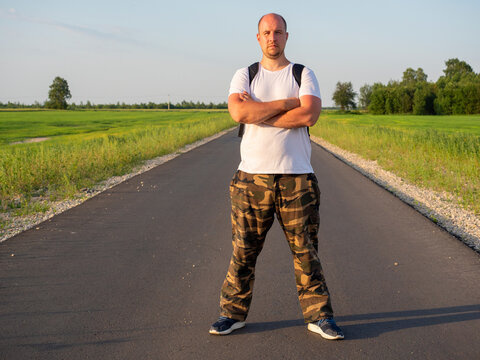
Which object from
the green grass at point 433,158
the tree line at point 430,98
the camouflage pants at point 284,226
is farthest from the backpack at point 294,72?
the tree line at point 430,98

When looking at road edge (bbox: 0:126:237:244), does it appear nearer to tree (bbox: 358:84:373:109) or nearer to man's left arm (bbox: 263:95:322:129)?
man's left arm (bbox: 263:95:322:129)

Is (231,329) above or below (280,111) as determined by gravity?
below

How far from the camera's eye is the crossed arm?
2.83 m

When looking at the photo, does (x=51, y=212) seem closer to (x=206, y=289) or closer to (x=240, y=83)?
(x=206, y=289)

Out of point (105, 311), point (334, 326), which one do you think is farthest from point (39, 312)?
point (334, 326)

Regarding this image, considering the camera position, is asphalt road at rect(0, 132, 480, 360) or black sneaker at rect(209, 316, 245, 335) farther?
black sneaker at rect(209, 316, 245, 335)

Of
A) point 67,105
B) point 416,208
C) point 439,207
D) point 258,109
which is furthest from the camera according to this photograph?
point 67,105

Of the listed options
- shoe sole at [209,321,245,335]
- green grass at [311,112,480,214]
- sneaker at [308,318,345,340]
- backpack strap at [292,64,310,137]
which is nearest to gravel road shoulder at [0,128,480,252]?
green grass at [311,112,480,214]

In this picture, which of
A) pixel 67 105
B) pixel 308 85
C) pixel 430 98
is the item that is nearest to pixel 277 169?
pixel 308 85

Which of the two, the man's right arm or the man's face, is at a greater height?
the man's face

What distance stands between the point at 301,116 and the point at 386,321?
1.64 m

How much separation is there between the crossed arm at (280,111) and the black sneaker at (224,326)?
136 centimetres

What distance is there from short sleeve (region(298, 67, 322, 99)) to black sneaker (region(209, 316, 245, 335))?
5.27 feet

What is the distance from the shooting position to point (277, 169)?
288 centimetres
